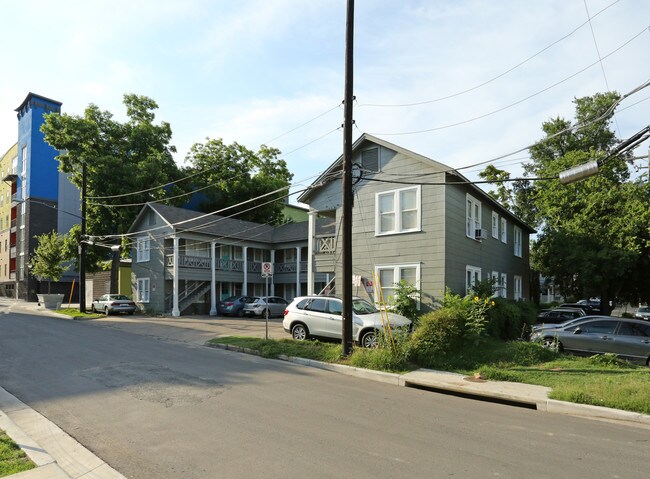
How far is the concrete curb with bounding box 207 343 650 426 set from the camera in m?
8.50

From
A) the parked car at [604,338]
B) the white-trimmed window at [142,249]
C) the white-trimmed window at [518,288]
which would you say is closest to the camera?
the parked car at [604,338]

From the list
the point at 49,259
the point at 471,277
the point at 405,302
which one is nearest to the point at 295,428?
the point at 405,302

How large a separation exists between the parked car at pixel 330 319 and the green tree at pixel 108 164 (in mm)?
21519

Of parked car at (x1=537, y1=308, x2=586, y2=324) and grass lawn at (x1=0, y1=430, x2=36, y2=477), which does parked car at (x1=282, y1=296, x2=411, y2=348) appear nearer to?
grass lawn at (x1=0, y1=430, x2=36, y2=477)

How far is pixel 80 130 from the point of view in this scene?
35.9 metres

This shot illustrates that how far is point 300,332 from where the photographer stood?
16562 mm

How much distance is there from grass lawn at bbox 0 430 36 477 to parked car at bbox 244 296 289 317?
24.5 metres

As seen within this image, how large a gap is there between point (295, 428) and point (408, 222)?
13.2 metres

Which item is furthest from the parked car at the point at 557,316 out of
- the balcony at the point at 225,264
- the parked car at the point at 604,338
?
the balcony at the point at 225,264

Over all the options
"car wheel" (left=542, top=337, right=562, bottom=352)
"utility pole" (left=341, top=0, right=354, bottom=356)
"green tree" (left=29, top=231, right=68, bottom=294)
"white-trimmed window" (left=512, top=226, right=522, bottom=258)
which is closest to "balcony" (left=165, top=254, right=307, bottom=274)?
"green tree" (left=29, top=231, right=68, bottom=294)

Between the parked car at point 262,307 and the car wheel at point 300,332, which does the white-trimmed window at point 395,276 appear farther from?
the parked car at point 262,307

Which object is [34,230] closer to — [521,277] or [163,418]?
[521,277]

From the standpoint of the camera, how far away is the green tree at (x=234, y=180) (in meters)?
47.5

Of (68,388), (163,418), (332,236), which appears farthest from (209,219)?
(163,418)
